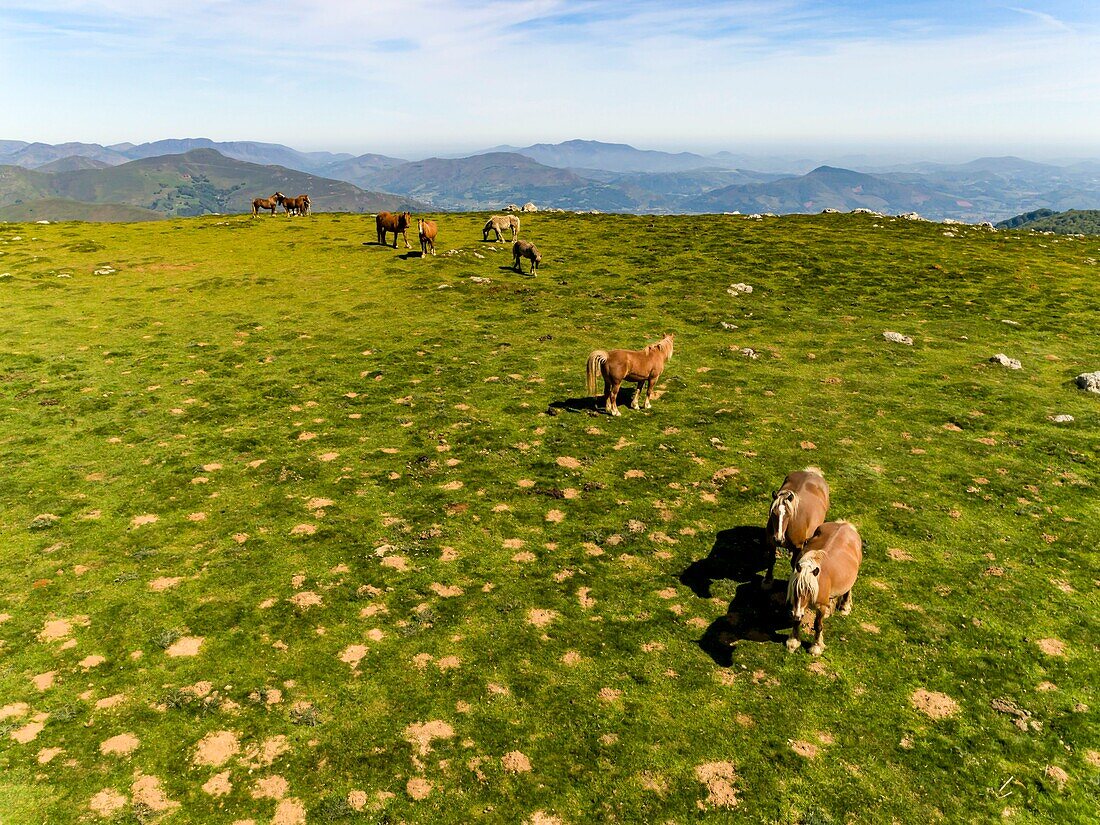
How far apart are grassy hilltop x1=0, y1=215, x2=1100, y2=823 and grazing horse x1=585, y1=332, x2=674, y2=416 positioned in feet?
3.36

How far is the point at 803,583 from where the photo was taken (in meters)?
9.63

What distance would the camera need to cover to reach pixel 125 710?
9.18 metres

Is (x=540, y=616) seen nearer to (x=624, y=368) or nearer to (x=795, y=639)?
(x=795, y=639)

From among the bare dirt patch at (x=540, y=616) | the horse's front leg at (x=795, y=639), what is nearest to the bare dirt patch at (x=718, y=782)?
the horse's front leg at (x=795, y=639)

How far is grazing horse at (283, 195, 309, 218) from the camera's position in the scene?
65831 millimetres

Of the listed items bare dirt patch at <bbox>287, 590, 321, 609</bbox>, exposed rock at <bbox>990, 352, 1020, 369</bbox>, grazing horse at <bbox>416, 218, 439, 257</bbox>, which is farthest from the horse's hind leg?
grazing horse at <bbox>416, 218, 439, 257</bbox>

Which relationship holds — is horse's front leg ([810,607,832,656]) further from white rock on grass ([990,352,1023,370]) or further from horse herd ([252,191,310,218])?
horse herd ([252,191,310,218])

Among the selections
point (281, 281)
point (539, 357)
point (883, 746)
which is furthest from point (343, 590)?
point (281, 281)

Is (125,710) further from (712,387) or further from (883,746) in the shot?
(712,387)

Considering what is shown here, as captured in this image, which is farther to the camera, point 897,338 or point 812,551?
point 897,338

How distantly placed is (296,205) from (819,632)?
74540mm

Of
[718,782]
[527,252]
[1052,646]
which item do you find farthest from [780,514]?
[527,252]

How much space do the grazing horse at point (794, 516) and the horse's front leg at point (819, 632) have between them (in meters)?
1.51

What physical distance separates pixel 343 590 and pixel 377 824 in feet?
17.5
